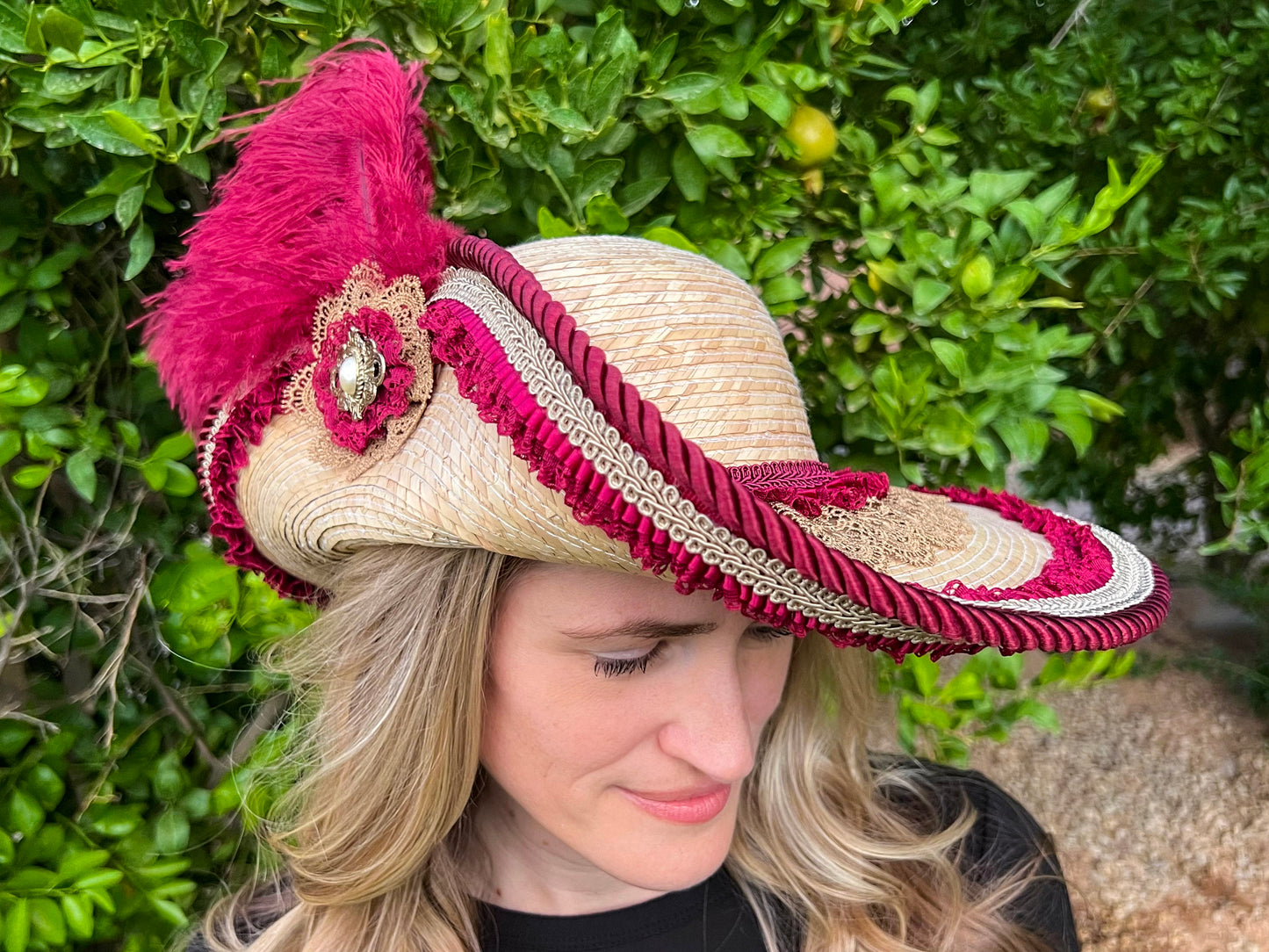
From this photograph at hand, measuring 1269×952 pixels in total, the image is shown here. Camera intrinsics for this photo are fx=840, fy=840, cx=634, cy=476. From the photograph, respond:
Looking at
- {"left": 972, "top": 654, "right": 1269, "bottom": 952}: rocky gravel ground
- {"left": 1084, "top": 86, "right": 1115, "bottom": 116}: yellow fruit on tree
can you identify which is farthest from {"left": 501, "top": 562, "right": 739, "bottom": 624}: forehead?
{"left": 972, "top": 654, "right": 1269, "bottom": 952}: rocky gravel ground

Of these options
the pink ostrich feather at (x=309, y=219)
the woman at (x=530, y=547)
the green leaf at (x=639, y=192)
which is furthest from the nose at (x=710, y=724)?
the green leaf at (x=639, y=192)

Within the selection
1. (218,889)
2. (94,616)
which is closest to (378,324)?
(94,616)

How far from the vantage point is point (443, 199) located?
1219 millimetres

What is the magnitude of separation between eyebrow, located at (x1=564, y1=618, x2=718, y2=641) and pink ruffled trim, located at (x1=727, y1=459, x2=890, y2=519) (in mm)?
154

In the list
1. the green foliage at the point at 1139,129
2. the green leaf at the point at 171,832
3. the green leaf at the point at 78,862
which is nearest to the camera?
the green leaf at the point at 78,862

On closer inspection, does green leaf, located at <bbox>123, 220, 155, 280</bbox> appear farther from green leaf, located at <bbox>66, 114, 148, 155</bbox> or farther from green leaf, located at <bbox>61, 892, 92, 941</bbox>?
green leaf, located at <bbox>61, 892, 92, 941</bbox>

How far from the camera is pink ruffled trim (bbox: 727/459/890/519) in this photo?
0.86m

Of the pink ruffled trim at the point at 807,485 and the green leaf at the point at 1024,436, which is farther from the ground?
the pink ruffled trim at the point at 807,485

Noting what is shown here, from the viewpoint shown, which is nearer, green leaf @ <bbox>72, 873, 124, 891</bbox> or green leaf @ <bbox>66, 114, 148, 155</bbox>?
green leaf @ <bbox>66, 114, 148, 155</bbox>

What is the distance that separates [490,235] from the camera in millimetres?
1429

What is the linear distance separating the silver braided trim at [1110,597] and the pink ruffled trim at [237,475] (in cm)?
80

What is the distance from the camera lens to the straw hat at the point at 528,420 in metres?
0.67

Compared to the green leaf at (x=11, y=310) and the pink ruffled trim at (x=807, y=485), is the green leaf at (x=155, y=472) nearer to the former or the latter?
the green leaf at (x=11, y=310)

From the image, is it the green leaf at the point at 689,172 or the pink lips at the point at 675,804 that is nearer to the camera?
the pink lips at the point at 675,804
